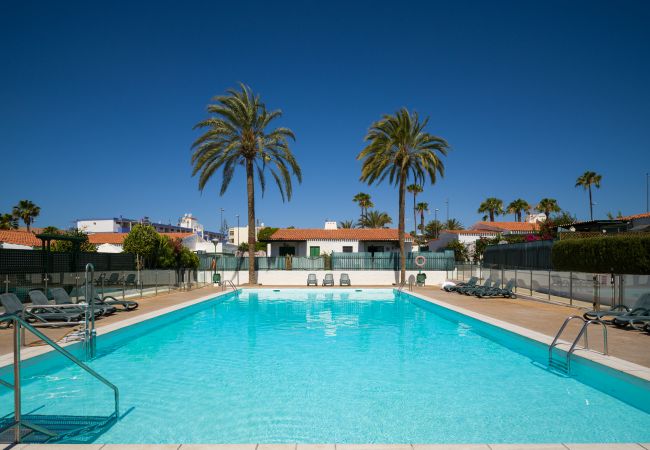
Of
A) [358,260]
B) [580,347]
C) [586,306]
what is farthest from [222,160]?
[580,347]

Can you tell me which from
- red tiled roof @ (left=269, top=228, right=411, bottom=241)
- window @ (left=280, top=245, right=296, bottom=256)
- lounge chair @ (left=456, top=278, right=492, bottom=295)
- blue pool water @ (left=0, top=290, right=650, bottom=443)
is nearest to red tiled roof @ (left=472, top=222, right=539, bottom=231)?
red tiled roof @ (left=269, top=228, right=411, bottom=241)

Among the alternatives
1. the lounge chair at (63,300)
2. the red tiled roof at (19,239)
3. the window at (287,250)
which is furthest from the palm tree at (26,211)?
the lounge chair at (63,300)

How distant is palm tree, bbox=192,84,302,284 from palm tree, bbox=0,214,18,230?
33113 millimetres

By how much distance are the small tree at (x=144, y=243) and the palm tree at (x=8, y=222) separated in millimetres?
28409

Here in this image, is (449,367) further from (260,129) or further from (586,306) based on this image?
(260,129)

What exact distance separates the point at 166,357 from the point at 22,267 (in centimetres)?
947

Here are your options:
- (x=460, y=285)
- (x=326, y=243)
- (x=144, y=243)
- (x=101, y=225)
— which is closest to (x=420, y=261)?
(x=460, y=285)

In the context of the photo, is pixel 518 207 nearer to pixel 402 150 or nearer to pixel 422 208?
pixel 422 208

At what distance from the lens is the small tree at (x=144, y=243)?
25859mm

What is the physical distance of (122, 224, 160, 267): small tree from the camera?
84.8ft

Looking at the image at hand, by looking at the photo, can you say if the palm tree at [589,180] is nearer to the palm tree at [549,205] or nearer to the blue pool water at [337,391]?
→ the palm tree at [549,205]

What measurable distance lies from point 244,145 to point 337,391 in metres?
20.6

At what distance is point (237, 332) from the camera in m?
12.5

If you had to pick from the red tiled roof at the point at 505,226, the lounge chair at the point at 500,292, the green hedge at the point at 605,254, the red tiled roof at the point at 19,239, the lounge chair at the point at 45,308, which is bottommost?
the lounge chair at the point at 500,292
